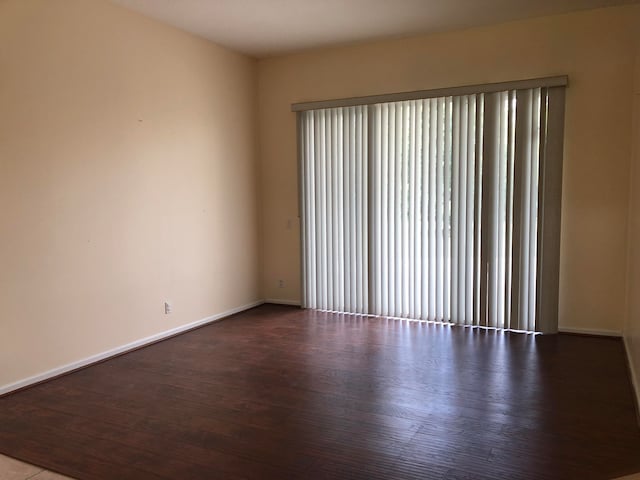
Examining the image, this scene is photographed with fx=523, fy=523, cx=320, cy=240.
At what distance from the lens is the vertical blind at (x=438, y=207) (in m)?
4.91

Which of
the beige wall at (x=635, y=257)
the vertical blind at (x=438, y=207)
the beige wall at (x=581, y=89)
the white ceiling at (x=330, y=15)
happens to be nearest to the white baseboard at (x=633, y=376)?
the beige wall at (x=635, y=257)

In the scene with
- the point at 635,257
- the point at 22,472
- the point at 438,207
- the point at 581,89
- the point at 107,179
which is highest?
the point at 581,89

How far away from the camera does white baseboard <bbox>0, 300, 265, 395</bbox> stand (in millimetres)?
3734

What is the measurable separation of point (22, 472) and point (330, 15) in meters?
4.14

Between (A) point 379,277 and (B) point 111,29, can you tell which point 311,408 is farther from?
(B) point 111,29

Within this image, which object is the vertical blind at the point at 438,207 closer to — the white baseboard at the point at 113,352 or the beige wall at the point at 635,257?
the beige wall at the point at 635,257

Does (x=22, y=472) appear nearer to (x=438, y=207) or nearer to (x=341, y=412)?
(x=341, y=412)

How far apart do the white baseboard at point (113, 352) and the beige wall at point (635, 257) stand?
12.8 ft

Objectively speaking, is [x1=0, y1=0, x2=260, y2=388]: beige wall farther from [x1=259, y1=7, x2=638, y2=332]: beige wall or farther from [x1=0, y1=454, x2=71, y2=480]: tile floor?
[x1=259, y1=7, x2=638, y2=332]: beige wall

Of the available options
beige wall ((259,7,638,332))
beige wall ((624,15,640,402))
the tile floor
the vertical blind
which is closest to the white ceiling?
beige wall ((259,7,638,332))

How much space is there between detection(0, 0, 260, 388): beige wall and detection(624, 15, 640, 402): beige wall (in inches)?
155

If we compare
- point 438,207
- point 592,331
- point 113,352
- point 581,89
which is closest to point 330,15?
point 438,207

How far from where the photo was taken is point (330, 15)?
4.72 meters

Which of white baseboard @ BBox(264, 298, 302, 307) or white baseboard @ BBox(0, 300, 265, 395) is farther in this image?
white baseboard @ BBox(264, 298, 302, 307)
